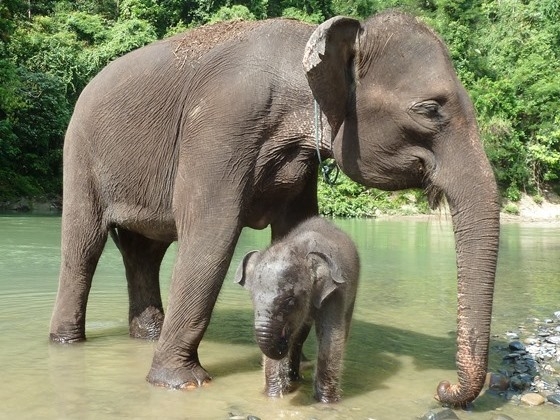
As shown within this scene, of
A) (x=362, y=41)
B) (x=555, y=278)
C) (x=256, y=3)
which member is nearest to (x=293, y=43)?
(x=362, y=41)

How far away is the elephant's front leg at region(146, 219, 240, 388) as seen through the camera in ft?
16.1

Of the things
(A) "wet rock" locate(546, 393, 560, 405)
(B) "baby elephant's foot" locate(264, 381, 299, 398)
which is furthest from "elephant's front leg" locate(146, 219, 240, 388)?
(A) "wet rock" locate(546, 393, 560, 405)

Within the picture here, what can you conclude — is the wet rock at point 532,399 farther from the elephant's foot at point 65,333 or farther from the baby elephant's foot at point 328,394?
the elephant's foot at point 65,333

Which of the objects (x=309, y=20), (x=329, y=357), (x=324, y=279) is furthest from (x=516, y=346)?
(x=309, y=20)

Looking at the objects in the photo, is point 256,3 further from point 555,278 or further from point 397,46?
point 397,46

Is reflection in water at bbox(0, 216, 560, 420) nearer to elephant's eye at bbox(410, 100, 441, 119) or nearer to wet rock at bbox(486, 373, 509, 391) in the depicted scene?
wet rock at bbox(486, 373, 509, 391)

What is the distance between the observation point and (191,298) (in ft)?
16.2

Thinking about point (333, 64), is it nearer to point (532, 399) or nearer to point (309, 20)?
point (532, 399)

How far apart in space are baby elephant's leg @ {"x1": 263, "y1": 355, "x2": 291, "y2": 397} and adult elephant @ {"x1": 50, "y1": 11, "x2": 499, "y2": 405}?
0.56m

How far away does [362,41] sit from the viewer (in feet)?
15.5

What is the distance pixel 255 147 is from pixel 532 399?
238 cm

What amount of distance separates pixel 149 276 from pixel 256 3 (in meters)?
38.6

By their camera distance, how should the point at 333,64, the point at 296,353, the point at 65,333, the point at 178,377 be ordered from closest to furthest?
the point at 333,64
the point at 178,377
the point at 296,353
the point at 65,333

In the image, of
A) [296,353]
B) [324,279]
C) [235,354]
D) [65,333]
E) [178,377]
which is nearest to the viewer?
[324,279]
